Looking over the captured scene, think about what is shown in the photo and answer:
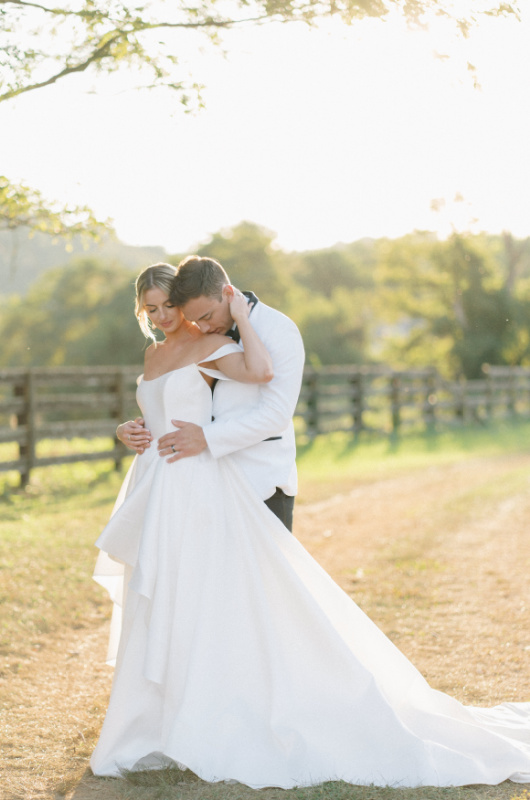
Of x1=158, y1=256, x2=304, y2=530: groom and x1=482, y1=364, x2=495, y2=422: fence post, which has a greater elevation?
x1=158, y1=256, x2=304, y2=530: groom

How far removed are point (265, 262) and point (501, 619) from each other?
171ft

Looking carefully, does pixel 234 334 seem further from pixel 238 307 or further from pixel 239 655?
pixel 239 655

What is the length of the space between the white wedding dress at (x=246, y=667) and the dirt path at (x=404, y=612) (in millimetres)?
404

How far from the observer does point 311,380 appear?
59.8 ft

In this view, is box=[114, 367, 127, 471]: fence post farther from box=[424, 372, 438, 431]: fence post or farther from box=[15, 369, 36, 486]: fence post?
box=[424, 372, 438, 431]: fence post

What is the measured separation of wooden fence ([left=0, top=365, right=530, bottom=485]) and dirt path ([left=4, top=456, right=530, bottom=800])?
381cm

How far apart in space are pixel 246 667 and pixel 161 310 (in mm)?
1513

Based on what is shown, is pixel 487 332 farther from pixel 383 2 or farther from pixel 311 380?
pixel 383 2

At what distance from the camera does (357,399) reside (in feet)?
65.6

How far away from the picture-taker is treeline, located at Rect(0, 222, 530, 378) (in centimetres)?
3359

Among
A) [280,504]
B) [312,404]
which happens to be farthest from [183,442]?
[312,404]

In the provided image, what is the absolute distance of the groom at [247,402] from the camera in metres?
3.50

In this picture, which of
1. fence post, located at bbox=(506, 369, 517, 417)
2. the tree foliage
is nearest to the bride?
the tree foliage

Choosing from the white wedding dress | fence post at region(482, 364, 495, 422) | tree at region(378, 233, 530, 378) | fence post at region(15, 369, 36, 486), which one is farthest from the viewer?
tree at region(378, 233, 530, 378)
